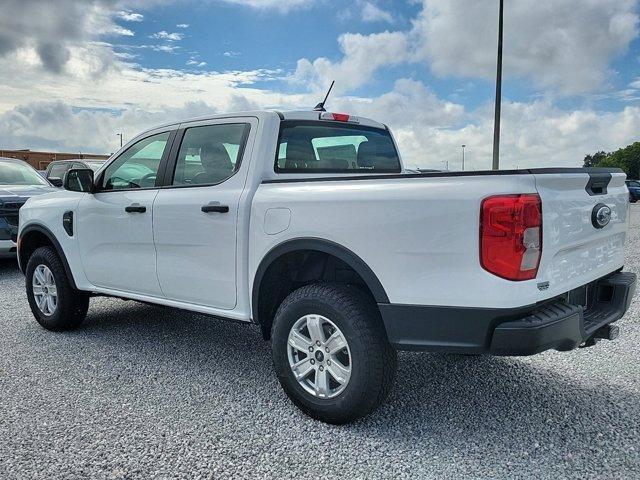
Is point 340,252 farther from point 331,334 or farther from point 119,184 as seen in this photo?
point 119,184

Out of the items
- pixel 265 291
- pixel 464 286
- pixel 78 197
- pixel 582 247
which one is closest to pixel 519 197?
pixel 464 286

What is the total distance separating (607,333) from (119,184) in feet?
12.3

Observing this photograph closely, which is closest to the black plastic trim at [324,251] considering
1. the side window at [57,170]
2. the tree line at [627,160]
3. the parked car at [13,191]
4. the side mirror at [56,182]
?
the parked car at [13,191]

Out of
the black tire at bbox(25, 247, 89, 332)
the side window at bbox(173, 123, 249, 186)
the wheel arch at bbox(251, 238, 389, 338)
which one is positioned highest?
the side window at bbox(173, 123, 249, 186)

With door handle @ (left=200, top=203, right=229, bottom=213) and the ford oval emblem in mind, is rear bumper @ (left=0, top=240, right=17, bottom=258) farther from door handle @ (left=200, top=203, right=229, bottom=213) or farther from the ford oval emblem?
the ford oval emblem

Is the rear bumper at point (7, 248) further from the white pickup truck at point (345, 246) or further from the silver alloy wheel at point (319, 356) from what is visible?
the silver alloy wheel at point (319, 356)

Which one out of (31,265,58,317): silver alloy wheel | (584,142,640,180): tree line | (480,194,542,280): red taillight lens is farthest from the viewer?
(584,142,640,180): tree line

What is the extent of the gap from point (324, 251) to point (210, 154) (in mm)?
1399

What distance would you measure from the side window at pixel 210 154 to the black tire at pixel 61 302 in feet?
5.75

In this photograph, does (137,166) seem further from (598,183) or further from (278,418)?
(598,183)

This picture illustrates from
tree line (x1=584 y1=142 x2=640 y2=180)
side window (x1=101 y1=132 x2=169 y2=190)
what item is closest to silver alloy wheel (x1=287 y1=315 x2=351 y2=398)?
side window (x1=101 y1=132 x2=169 y2=190)

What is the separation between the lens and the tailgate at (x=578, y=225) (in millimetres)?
2779

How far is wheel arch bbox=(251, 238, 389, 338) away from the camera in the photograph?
3041 millimetres

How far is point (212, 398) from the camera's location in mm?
3732
